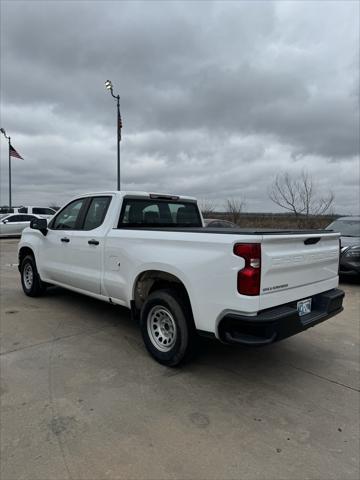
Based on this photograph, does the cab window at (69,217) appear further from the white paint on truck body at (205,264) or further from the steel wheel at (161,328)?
the steel wheel at (161,328)

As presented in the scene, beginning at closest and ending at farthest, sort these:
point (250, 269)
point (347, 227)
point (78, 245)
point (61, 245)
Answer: point (250, 269), point (78, 245), point (61, 245), point (347, 227)

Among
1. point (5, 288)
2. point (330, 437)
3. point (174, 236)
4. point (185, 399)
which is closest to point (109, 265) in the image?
point (174, 236)

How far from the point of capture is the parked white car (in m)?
20.4

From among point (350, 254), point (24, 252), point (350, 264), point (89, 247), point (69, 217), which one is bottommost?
point (350, 264)

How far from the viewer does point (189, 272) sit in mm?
3537

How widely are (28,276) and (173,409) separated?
4853mm

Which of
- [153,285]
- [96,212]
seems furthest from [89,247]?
[153,285]

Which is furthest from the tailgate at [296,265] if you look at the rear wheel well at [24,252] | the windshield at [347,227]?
the windshield at [347,227]

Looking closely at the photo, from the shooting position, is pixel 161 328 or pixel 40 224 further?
pixel 40 224

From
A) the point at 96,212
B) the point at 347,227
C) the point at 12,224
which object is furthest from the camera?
the point at 12,224

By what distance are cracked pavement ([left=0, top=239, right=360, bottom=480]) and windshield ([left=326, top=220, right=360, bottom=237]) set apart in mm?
5308

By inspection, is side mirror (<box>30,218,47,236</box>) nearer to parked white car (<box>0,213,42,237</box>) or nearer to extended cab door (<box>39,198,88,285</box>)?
extended cab door (<box>39,198,88,285</box>)

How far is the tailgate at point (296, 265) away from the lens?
3.21m

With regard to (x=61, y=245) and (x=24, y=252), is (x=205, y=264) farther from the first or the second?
(x=24, y=252)
